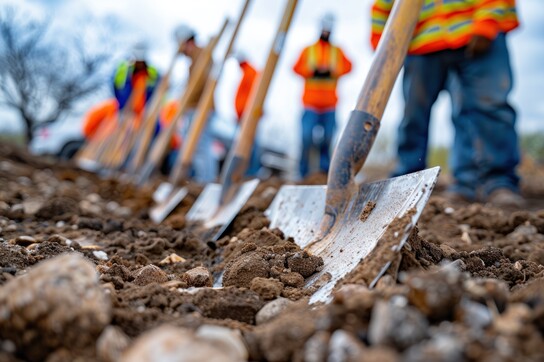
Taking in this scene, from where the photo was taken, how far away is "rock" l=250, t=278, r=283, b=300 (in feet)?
4.78

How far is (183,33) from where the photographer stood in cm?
800

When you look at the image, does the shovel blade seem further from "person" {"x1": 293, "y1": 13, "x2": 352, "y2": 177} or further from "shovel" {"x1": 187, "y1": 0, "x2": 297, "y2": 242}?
"person" {"x1": 293, "y1": 13, "x2": 352, "y2": 177}

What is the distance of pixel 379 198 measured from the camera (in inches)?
68.3

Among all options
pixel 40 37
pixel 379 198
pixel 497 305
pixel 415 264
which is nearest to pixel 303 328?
pixel 497 305

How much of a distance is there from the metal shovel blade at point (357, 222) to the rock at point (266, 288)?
0.34 ft

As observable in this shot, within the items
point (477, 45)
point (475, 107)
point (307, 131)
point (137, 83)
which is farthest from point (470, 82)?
point (137, 83)

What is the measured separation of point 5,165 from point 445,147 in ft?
39.9

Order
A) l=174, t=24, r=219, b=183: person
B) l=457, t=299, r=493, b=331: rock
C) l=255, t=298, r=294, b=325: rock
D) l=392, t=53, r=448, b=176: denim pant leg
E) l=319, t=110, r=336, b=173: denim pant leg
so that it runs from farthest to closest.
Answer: l=174, t=24, r=219, b=183: person, l=319, t=110, r=336, b=173: denim pant leg, l=392, t=53, r=448, b=176: denim pant leg, l=255, t=298, r=294, b=325: rock, l=457, t=299, r=493, b=331: rock

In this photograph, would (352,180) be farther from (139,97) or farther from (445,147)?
(445,147)

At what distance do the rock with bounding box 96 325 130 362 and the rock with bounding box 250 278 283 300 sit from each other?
1.65 feet

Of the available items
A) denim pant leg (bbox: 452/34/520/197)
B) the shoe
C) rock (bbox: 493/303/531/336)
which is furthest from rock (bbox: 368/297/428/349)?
denim pant leg (bbox: 452/34/520/197)

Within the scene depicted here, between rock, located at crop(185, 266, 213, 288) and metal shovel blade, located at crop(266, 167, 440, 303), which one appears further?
rock, located at crop(185, 266, 213, 288)

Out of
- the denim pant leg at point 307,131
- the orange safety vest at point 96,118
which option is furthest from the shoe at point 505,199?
the orange safety vest at point 96,118

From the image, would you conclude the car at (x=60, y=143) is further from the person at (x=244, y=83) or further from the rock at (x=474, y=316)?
the rock at (x=474, y=316)
